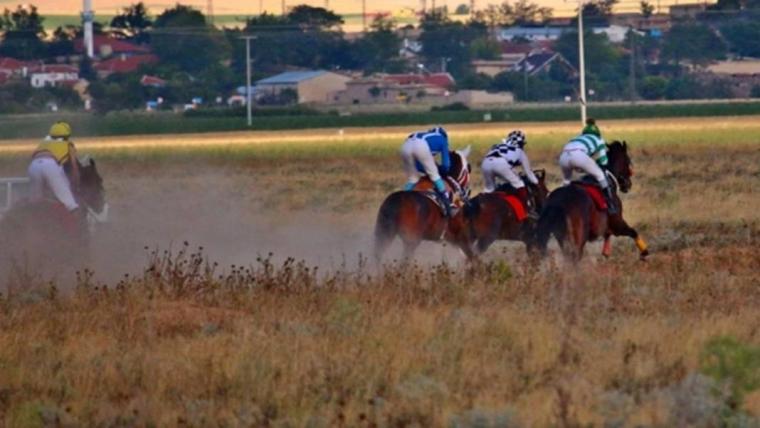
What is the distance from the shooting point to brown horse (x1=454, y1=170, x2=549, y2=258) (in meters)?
22.6

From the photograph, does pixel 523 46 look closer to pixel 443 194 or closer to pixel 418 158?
pixel 418 158

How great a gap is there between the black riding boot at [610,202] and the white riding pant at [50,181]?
6.17 m

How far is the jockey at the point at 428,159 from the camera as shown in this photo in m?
22.4

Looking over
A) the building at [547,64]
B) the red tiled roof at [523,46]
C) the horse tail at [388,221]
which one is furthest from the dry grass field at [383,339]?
the red tiled roof at [523,46]

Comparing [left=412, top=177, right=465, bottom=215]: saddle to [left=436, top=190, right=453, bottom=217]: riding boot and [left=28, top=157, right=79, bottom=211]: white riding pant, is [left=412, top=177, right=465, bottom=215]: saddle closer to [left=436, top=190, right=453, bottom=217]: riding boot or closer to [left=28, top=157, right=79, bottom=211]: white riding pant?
[left=436, top=190, right=453, bottom=217]: riding boot

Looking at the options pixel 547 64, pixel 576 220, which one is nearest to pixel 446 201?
pixel 576 220

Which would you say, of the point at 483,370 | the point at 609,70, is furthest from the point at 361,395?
the point at 609,70

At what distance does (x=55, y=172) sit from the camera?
21.5 m

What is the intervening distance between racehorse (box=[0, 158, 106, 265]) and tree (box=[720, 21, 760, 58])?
148m

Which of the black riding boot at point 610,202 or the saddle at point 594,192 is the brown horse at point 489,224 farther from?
the black riding boot at point 610,202

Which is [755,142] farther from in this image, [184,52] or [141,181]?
[184,52]

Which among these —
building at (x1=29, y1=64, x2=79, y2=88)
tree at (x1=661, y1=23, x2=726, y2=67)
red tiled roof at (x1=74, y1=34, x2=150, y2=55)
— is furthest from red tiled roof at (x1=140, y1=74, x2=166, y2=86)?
tree at (x1=661, y1=23, x2=726, y2=67)

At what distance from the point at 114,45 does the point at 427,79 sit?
25.8m

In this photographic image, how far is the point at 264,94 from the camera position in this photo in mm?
149000
